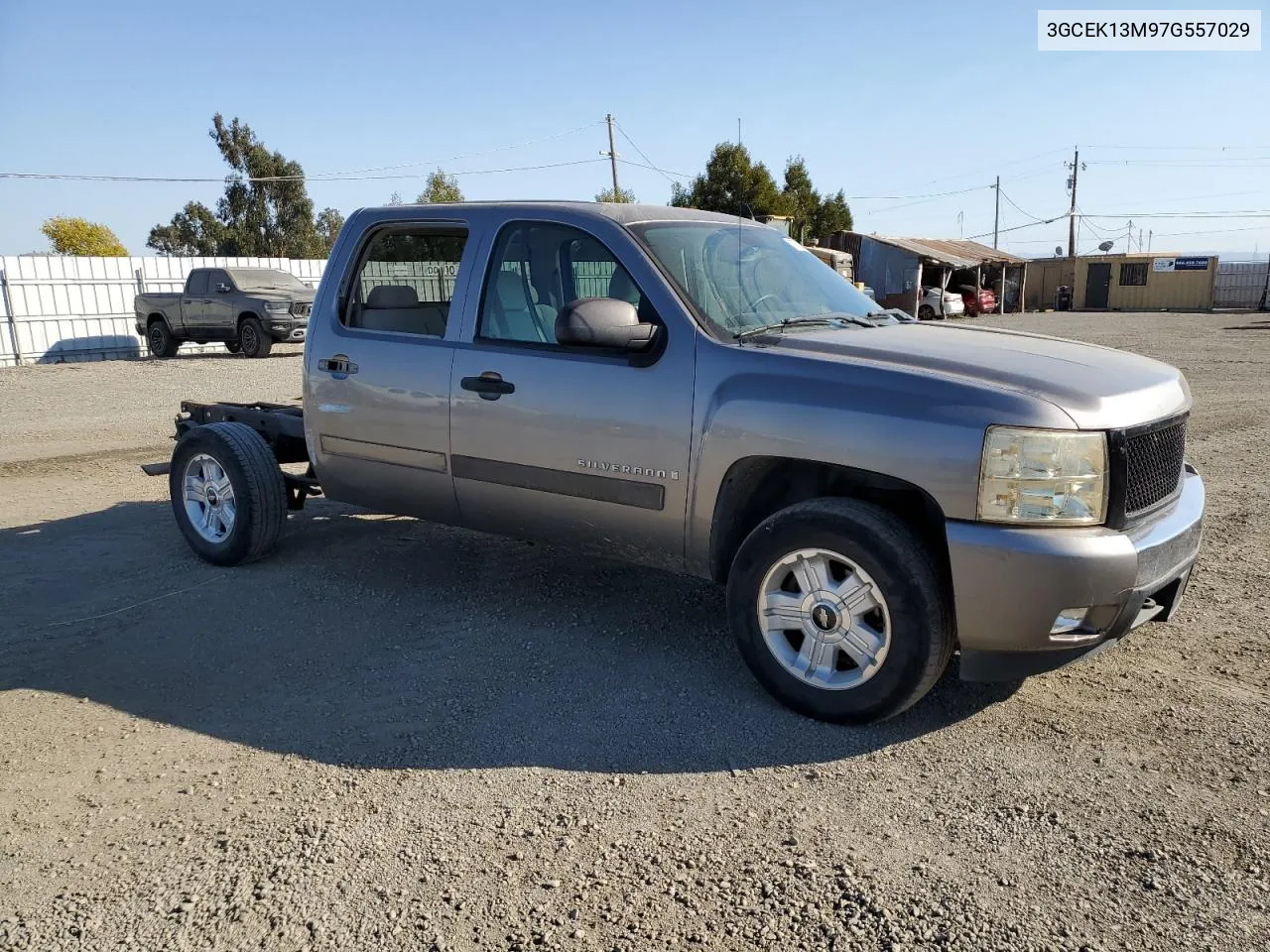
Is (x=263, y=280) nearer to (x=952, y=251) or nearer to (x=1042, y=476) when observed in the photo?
(x=1042, y=476)

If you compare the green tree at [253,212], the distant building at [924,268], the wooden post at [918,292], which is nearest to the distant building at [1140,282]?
the distant building at [924,268]

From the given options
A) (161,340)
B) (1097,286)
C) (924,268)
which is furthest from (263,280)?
(1097,286)

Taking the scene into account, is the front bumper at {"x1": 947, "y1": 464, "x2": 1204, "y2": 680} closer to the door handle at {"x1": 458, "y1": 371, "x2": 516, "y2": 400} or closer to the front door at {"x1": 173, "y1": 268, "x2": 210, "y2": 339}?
the door handle at {"x1": 458, "y1": 371, "x2": 516, "y2": 400}

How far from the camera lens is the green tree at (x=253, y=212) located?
51.5 meters

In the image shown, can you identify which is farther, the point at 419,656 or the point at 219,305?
the point at 219,305

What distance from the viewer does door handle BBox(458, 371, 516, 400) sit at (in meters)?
4.48

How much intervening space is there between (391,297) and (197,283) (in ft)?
60.5

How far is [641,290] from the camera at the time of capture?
4.19 meters

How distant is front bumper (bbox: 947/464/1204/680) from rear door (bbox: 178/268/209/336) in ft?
69.1

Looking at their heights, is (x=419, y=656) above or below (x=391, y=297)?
below

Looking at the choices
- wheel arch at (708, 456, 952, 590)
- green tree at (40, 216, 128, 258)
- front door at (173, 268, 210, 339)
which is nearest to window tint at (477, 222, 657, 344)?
wheel arch at (708, 456, 952, 590)

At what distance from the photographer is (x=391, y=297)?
17.2ft

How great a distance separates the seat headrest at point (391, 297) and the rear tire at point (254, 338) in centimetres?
1688

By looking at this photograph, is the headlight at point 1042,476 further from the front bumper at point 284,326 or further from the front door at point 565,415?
the front bumper at point 284,326
